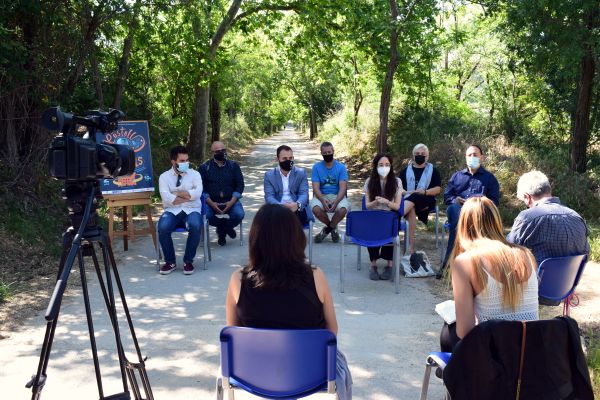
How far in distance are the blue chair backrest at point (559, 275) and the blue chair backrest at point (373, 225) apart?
2.28m

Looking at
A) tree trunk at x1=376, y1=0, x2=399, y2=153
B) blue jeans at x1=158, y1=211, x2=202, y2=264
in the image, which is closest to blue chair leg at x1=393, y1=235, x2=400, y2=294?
blue jeans at x1=158, y1=211, x2=202, y2=264

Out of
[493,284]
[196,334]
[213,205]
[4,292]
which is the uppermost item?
[213,205]

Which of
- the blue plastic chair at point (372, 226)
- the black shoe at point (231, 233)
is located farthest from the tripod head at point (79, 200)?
the black shoe at point (231, 233)

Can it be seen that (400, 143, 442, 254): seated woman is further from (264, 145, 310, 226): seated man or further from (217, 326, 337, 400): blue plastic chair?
(217, 326, 337, 400): blue plastic chair

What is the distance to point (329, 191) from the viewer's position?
8.18 meters

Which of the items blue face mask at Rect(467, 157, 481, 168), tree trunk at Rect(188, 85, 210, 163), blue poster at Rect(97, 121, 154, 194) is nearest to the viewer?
blue face mask at Rect(467, 157, 481, 168)

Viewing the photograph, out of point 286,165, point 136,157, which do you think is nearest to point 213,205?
point 286,165

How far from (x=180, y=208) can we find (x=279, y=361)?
4748 mm

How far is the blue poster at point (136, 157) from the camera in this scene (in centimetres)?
761

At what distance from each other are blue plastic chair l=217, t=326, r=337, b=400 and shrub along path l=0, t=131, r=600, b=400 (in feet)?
3.64

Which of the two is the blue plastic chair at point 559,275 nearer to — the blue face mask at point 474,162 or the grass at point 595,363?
the grass at point 595,363

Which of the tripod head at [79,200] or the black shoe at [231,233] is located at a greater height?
the tripod head at [79,200]

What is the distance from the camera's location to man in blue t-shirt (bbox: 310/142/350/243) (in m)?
7.96

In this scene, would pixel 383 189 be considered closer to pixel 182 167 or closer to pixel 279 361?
pixel 182 167
